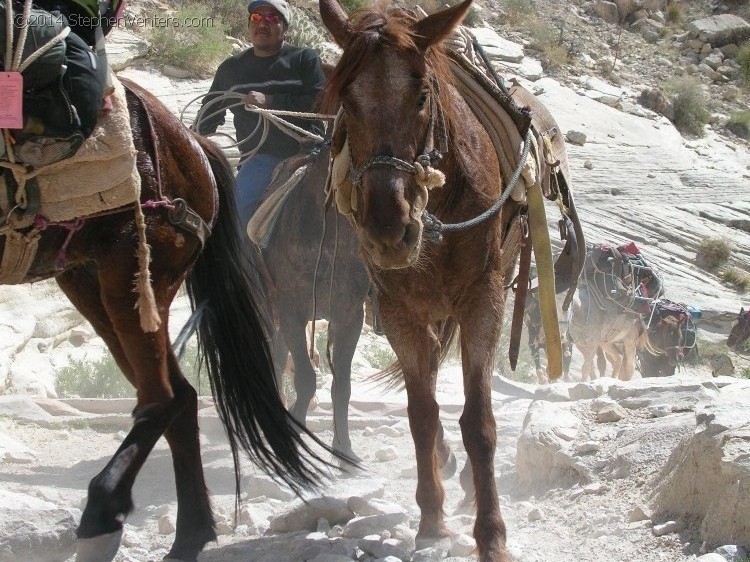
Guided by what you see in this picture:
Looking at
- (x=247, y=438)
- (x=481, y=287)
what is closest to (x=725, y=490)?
(x=481, y=287)

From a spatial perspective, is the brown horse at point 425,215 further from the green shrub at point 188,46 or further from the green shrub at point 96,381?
the green shrub at point 188,46

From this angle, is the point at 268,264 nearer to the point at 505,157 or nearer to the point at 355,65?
the point at 505,157

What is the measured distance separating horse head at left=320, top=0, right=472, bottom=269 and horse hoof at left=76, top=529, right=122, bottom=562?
1.34m

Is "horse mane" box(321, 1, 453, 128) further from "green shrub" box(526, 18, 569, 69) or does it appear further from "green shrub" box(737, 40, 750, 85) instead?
"green shrub" box(737, 40, 750, 85)

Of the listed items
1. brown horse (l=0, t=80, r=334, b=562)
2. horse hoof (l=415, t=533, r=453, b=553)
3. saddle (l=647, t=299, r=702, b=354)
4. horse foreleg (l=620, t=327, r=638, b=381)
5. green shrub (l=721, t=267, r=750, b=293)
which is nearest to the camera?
Answer: brown horse (l=0, t=80, r=334, b=562)

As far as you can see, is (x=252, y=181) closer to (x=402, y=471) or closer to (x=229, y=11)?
(x=402, y=471)

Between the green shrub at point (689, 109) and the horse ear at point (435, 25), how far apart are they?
23.6 meters

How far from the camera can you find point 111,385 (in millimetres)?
8539

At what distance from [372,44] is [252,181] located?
333 centimetres

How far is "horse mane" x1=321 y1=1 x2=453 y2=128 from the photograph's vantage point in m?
3.17

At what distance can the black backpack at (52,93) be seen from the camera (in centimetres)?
291

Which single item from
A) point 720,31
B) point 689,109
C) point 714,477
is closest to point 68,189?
point 714,477

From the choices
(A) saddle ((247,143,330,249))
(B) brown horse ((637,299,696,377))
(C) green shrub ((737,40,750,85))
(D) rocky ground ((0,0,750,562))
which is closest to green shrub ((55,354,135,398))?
(D) rocky ground ((0,0,750,562))

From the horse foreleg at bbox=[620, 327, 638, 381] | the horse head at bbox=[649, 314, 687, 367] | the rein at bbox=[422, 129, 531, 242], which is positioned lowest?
the horse foreleg at bbox=[620, 327, 638, 381]
